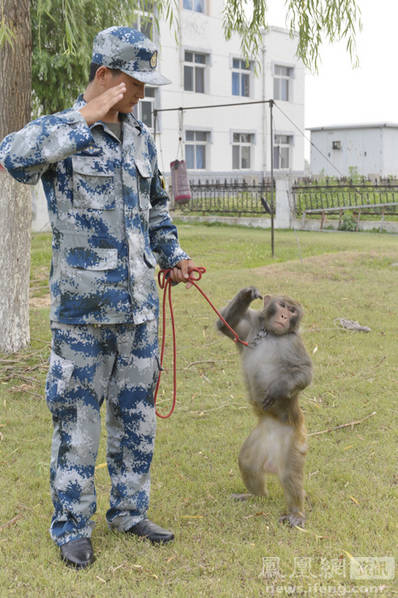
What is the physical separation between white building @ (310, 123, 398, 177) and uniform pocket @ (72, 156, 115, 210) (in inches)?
1025

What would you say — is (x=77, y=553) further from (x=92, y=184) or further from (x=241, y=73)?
(x=241, y=73)

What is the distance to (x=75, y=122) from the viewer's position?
8.41ft

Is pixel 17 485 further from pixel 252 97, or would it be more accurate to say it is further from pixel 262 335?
pixel 252 97

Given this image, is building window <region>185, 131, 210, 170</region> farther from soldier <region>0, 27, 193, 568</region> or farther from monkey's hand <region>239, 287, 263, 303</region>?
soldier <region>0, 27, 193, 568</region>

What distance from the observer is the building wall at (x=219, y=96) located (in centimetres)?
2397

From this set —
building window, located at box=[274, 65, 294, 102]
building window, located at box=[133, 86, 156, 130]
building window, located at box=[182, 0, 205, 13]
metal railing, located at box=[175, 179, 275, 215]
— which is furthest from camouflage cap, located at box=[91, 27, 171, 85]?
building window, located at box=[274, 65, 294, 102]

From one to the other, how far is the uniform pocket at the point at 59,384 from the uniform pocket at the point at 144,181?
2.58 feet

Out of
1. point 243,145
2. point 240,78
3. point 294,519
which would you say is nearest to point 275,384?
point 294,519

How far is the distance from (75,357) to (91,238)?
522mm

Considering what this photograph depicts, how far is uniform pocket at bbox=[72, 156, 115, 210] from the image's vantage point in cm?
275

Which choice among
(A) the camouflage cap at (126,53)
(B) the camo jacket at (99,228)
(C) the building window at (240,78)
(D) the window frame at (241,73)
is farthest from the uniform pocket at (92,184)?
(C) the building window at (240,78)

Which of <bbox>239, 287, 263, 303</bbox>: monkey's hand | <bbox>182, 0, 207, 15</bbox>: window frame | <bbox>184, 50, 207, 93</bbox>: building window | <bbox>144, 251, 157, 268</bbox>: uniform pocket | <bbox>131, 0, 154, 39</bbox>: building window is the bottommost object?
<bbox>239, 287, 263, 303</bbox>: monkey's hand

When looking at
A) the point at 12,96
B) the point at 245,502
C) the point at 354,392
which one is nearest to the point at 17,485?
the point at 245,502

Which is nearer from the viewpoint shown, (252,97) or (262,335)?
(262,335)
